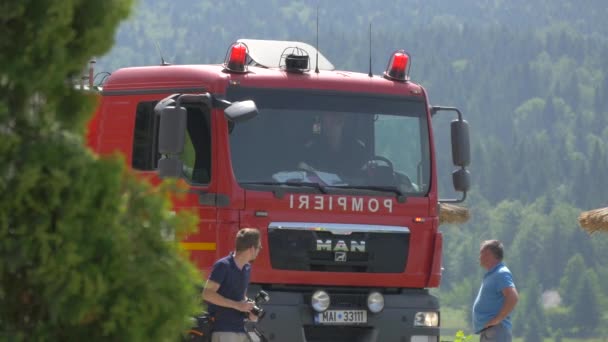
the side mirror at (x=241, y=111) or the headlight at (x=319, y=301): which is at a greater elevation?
the side mirror at (x=241, y=111)

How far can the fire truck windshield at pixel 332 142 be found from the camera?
10.1m

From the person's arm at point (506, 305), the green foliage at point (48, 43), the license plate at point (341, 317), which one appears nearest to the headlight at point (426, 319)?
the license plate at point (341, 317)

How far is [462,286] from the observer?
144000 mm

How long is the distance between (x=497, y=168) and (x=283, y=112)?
150659 mm

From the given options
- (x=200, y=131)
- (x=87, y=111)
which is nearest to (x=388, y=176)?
(x=200, y=131)

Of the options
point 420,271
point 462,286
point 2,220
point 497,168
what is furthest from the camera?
point 497,168

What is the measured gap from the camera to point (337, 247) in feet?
33.6

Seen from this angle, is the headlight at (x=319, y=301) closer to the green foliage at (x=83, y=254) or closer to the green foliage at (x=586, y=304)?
the green foliage at (x=83, y=254)

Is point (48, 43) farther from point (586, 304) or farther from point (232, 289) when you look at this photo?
point (586, 304)

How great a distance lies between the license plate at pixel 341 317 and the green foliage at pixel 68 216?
6.18 meters

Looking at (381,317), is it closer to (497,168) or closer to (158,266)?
(158,266)

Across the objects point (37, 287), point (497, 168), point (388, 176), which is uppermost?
point (497, 168)

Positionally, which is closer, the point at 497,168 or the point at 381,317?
the point at 381,317

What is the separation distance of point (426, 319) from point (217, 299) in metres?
2.75
